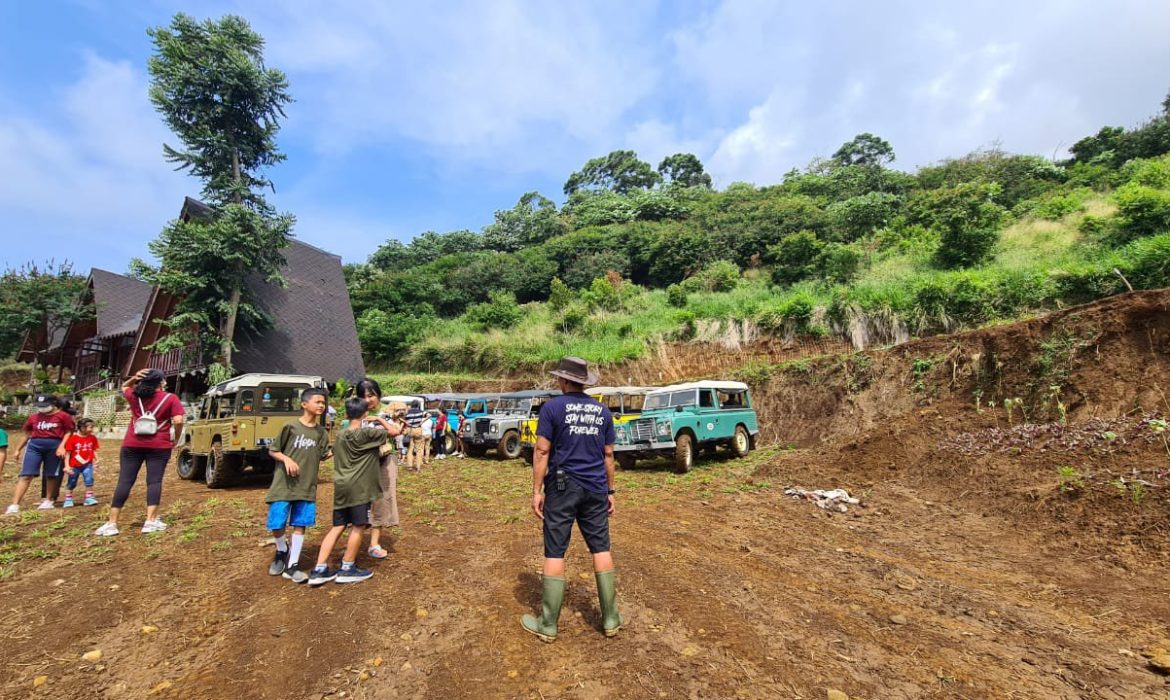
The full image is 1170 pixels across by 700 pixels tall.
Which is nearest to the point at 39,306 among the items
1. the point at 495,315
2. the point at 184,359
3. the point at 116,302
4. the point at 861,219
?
the point at 116,302

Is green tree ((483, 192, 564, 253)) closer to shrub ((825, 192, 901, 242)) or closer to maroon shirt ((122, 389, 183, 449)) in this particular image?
shrub ((825, 192, 901, 242))

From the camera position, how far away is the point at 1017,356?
9.84 m

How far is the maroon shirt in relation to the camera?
5.57 m

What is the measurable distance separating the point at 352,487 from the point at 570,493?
1.96m

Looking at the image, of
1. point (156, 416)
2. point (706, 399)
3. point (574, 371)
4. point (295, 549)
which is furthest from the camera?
point (706, 399)

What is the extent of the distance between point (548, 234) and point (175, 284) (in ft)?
114

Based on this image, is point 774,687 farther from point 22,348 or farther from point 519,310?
point 22,348

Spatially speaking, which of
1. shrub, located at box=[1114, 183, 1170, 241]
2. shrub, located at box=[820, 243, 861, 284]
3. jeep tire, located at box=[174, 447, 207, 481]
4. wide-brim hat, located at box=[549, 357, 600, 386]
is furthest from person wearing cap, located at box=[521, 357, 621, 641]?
shrub, located at box=[820, 243, 861, 284]

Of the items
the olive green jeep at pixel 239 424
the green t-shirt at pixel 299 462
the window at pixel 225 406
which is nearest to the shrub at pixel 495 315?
the olive green jeep at pixel 239 424

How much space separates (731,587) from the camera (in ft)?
14.0

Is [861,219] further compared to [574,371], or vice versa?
[861,219]

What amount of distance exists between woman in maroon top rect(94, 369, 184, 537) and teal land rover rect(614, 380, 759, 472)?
710 centimetres

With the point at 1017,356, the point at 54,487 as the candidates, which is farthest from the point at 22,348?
the point at 1017,356

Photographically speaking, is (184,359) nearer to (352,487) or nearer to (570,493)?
(352,487)
